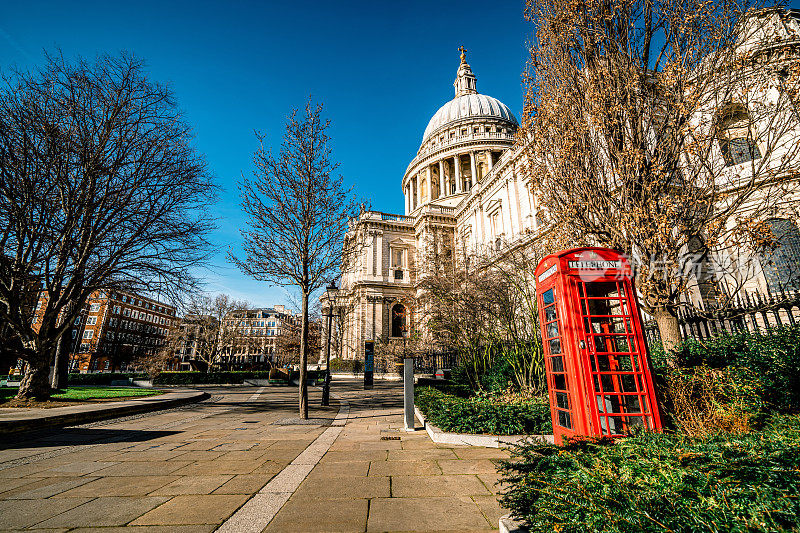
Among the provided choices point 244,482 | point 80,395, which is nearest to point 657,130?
point 244,482

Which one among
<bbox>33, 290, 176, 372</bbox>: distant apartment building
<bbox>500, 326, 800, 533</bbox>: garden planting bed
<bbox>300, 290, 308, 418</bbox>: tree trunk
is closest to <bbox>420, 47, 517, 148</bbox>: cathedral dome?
<bbox>300, 290, 308, 418</bbox>: tree trunk

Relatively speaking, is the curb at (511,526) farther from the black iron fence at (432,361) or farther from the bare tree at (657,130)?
the black iron fence at (432,361)

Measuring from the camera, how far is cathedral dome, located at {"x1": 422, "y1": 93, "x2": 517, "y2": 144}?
51.1 metres

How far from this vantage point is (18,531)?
2650 mm

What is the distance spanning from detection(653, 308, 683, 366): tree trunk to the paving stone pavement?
12.7ft

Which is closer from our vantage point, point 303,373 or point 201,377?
point 303,373

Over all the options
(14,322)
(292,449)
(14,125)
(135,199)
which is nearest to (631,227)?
(292,449)

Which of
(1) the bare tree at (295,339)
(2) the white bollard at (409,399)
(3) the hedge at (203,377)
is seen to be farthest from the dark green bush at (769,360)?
(1) the bare tree at (295,339)

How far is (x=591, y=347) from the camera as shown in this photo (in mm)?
4035

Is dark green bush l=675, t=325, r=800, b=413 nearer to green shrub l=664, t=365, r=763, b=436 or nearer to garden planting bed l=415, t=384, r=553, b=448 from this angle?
green shrub l=664, t=365, r=763, b=436

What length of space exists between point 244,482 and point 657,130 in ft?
29.0

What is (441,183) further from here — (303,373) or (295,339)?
(303,373)

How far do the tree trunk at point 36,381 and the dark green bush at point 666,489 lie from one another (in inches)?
523

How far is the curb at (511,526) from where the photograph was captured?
2.16 m
